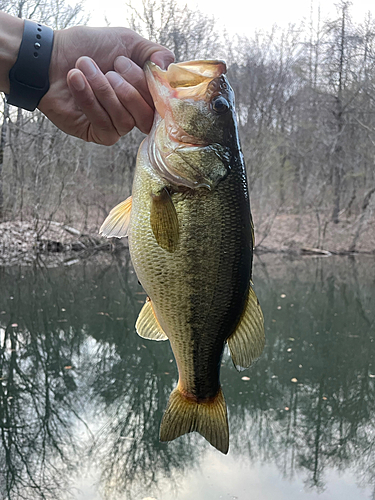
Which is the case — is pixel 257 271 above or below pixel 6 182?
below

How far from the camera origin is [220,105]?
1551 millimetres

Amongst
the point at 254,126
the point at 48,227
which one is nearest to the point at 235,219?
the point at 48,227

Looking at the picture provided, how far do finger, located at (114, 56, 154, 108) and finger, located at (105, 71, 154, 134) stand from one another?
1.1 inches

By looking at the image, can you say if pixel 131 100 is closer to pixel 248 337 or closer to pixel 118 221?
pixel 118 221

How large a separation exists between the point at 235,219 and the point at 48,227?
1587 cm

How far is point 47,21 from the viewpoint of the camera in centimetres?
1631

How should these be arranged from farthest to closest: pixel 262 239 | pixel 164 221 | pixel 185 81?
→ pixel 262 239
pixel 185 81
pixel 164 221

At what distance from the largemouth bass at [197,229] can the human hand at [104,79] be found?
123 mm

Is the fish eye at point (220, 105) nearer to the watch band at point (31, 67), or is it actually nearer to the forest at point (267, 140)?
the watch band at point (31, 67)

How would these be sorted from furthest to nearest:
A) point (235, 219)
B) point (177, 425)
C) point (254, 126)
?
point (254, 126), point (177, 425), point (235, 219)

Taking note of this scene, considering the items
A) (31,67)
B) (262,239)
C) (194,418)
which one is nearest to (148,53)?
(31,67)

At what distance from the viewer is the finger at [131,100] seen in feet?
5.54

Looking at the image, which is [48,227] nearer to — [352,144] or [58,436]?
[58,436]

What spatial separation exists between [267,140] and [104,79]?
66.2ft
